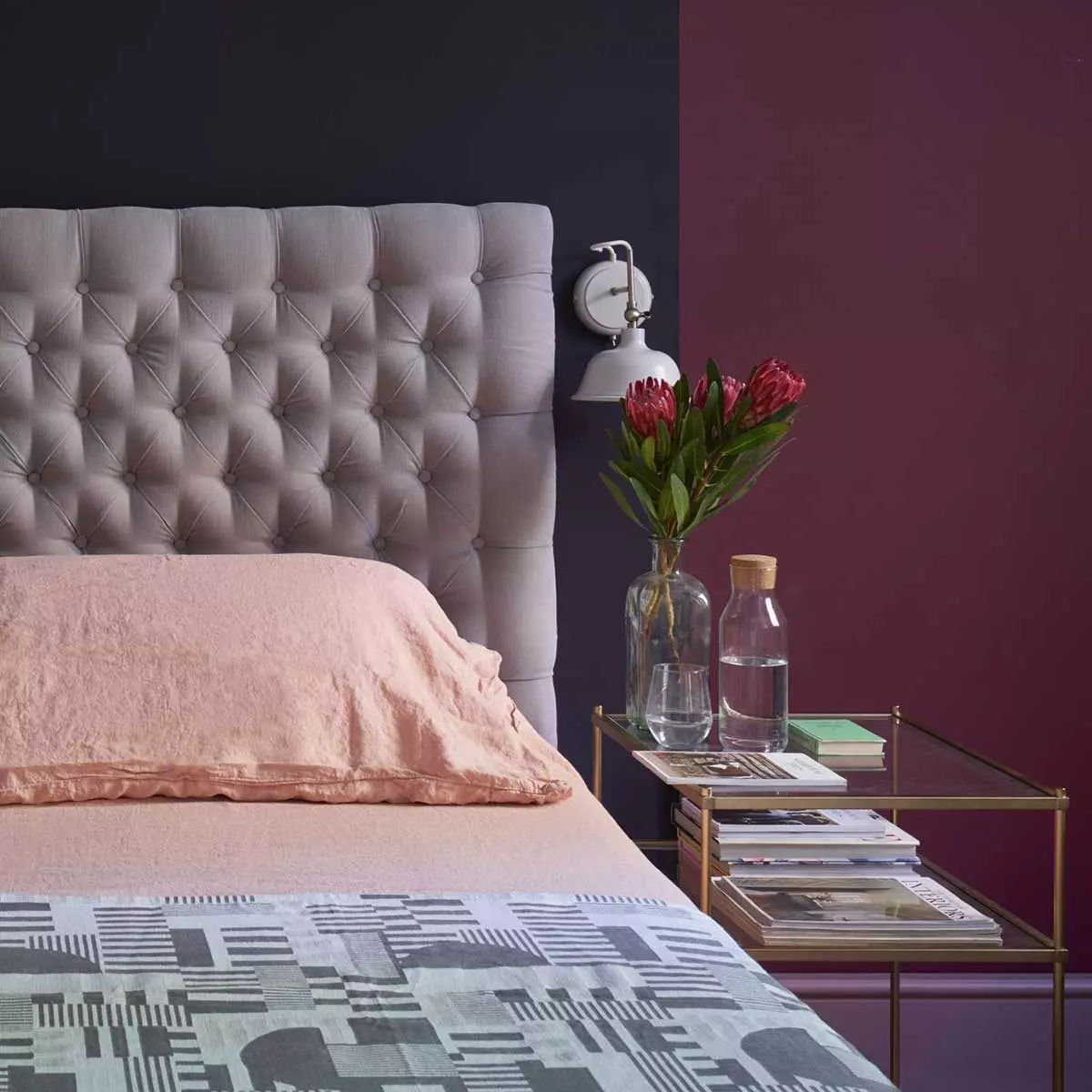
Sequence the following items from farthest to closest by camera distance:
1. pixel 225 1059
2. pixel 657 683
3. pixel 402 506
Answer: pixel 402 506
pixel 657 683
pixel 225 1059

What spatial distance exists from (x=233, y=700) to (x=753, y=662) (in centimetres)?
81

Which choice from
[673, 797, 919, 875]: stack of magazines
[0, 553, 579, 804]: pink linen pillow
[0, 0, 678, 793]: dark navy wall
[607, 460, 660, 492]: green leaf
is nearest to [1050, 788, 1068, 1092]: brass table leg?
[673, 797, 919, 875]: stack of magazines

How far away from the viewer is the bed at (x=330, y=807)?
1103 mm

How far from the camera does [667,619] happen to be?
2334 millimetres

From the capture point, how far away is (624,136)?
2.66 meters

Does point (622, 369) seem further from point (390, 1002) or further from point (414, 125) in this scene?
point (390, 1002)

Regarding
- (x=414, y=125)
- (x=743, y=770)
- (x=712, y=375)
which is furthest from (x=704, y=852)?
(x=414, y=125)

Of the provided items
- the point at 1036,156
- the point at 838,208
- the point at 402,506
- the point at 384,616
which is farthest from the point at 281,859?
the point at 1036,156

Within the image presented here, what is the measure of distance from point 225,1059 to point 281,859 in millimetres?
627

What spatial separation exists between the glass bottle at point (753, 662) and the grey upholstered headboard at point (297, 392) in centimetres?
40

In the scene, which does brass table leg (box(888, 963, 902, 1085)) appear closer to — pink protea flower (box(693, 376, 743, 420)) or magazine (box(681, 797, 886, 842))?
magazine (box(681, 797, 886, 842))

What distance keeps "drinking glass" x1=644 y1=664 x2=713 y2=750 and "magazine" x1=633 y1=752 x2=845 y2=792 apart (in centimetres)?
4

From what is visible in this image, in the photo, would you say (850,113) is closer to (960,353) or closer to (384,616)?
(960,353)

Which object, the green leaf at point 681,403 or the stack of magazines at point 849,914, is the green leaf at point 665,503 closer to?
the green leaf at point 681,403
